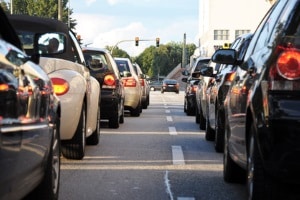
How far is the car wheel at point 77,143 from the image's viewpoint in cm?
798

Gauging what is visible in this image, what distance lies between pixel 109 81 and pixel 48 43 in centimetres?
463

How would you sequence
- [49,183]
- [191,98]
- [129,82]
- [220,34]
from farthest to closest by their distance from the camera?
1. [220,34]
2. [191,98]
3. [129,82]
4. [49,183]

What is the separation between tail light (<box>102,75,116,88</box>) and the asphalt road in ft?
3.42

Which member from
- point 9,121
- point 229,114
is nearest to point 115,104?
point 229,114

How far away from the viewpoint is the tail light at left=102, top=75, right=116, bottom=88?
12695mm

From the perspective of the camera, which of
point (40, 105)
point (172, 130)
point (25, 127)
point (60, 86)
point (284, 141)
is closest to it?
point (25, 127)

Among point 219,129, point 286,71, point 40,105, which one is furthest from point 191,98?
point 286,71

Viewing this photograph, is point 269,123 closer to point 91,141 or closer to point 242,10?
point 91,141

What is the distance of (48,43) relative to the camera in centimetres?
815

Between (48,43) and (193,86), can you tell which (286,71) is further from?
(193,86)

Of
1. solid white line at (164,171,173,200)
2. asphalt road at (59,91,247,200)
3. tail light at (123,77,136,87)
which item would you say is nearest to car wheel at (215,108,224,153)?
asphalt road at (59,91,247,200)

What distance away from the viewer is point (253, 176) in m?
4.58

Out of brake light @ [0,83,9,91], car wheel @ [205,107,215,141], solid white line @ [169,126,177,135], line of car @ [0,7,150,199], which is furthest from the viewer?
solid white line @ [169,126,177,135]

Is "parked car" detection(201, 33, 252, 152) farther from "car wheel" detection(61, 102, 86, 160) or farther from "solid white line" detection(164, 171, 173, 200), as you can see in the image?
"car wheel" detection(61, 102, 86, 160)
